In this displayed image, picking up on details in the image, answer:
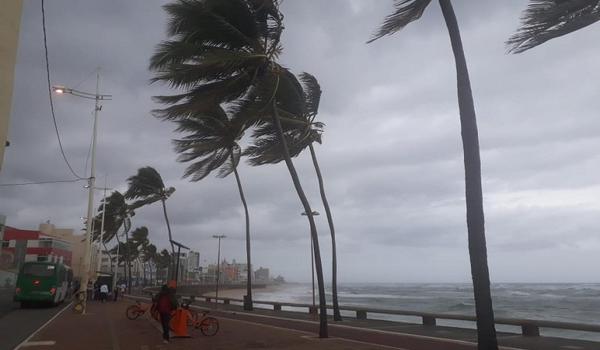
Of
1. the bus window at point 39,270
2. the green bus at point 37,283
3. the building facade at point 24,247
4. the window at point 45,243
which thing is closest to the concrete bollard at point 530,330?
the green bus at point 37,283

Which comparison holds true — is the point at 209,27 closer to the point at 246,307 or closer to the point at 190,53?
the point at 190,53

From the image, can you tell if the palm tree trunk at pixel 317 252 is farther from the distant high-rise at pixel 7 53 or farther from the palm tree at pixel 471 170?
the distant high-rise at pixel 7 53

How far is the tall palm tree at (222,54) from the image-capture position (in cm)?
1284

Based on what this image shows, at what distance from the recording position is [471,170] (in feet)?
25.7

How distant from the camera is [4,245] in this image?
235 feet

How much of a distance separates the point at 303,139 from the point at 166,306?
27.1 ft

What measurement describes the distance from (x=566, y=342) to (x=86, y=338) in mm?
12462

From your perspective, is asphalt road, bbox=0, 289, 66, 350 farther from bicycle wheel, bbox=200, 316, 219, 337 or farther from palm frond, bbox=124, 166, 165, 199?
palm frond, bbox=124, 166, 165, 199

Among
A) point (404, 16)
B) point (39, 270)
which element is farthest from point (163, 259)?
point (404, 16)

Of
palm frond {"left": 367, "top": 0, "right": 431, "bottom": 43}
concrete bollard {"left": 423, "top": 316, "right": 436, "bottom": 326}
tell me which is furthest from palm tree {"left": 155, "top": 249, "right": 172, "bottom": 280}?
palm frond {"left": 367, "top": 0, "right": 431, "bottom": 43}

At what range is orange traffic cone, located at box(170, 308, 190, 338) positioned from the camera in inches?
515

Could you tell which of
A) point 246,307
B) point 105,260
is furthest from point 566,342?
point 105,260

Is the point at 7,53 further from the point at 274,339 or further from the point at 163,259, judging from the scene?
the point at 163,259

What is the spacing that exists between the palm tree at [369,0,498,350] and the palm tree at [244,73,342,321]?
9.29 metres
